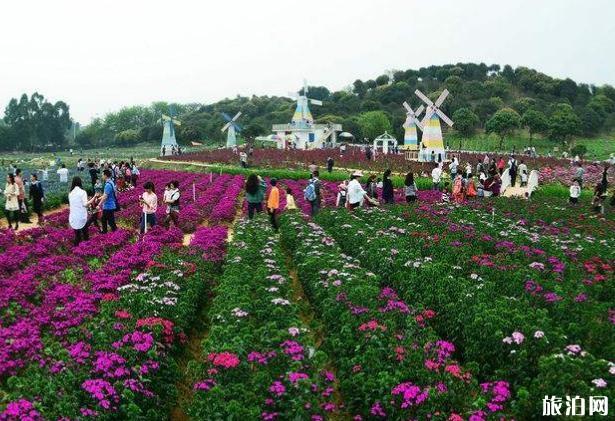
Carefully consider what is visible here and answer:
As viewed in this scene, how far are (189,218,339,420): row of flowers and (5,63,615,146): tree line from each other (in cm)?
7238

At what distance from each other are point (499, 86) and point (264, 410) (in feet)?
383

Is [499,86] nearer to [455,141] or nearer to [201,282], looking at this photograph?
[455,141]

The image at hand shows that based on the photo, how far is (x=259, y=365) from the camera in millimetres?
7219

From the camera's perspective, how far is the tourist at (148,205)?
→ 56.0 ft

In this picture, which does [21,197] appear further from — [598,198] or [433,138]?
[433,138]

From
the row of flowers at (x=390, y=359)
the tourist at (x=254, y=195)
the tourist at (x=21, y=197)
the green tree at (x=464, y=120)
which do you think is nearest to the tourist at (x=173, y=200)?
the tourist at (x=254, y=195)

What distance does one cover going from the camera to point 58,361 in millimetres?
7191

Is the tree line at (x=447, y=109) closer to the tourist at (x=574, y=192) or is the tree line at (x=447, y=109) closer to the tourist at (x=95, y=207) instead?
the tourist at (x=574, y=192)

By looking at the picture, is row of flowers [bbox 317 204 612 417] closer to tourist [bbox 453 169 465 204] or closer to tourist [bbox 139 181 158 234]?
tourist [bbox 139 181 158 234]

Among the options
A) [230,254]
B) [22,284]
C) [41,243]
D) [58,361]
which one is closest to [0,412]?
[58,361]

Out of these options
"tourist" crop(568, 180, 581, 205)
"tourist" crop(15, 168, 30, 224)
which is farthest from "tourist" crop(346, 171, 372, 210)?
"tourist" crop(15, 168, 30, 224)

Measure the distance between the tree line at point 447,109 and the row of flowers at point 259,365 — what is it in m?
72.4

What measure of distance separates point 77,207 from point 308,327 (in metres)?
9.25

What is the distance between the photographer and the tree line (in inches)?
3291
